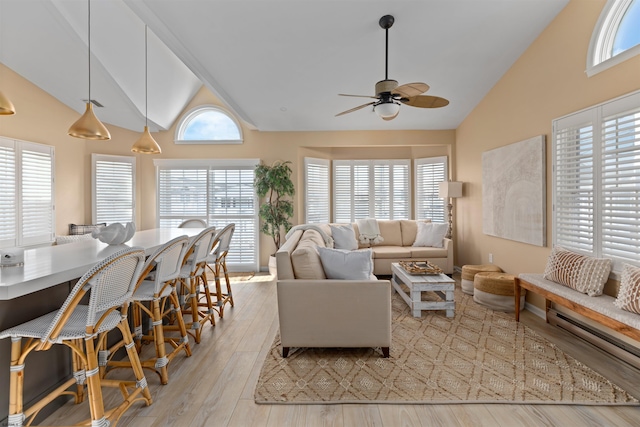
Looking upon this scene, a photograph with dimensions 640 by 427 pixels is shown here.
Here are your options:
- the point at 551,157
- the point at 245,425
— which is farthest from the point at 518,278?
the point at 245,425

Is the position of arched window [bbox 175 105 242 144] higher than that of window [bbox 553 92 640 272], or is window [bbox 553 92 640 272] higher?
arched window [bbox 175 105 242 144]

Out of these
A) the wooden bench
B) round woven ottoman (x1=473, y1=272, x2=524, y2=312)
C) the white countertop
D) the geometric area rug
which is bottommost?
the geometric area rug

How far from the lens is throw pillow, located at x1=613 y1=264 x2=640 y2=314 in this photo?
2311 millimetres

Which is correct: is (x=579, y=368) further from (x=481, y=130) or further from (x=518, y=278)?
(x=481, y=130)

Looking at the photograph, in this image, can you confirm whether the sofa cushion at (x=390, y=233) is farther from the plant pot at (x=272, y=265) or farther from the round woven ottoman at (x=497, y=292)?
the round woven ottoman at (x=497, y=292)

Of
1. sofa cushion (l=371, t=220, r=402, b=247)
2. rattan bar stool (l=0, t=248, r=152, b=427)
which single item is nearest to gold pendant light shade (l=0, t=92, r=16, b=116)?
A: rattan bar stool (l=0, t=248, r=152, b=427)

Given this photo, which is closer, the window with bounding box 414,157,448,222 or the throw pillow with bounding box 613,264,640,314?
the throw pillow with bounding box 613,264,640,314

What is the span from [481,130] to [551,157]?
156 centimetres

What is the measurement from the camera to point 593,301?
2.63 m

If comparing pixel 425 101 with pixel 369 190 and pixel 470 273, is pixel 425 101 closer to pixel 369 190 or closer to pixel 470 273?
pixel 470 273

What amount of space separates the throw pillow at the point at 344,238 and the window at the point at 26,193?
14.4 ft

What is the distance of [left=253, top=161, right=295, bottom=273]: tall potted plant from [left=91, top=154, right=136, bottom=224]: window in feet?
7.79

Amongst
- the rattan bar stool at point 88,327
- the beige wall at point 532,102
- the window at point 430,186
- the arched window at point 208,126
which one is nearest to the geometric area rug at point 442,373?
the rattan bar stool at point 88,327

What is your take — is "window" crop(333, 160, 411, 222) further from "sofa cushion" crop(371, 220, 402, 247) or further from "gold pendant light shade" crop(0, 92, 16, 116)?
"gold pendant light shade" crop(0, 92, 16, 116)
